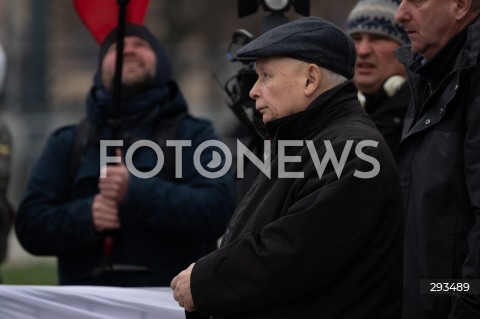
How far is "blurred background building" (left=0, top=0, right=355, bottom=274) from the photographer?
1924 cm

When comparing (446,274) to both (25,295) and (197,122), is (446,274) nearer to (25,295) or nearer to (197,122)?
(25,295)

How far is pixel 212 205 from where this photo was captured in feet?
18.3

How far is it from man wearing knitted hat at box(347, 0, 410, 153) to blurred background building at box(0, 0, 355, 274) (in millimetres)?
11501

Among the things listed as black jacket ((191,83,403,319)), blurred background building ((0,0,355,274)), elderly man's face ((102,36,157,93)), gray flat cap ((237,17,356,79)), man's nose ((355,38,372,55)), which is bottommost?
blurred background building ((0,0,355,274))

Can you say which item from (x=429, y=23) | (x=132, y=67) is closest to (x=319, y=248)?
(x=429, y=23)

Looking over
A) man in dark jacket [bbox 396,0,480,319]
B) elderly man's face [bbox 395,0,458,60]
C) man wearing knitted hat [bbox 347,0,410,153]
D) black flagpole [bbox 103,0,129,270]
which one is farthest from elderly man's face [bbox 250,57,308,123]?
black flagpole [bbox 103,0,129,270]

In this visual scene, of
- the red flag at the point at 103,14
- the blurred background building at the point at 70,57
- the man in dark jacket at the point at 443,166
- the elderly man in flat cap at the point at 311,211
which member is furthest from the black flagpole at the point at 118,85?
the blurred background building at the point at 70,57

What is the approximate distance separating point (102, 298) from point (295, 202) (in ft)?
4.09

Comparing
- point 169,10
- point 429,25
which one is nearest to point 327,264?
point 429,25

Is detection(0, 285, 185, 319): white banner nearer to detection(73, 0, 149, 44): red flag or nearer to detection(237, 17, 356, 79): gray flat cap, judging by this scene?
detection(237, 17, 356, 79): gray flat cap

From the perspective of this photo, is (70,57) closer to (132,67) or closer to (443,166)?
(132,67)

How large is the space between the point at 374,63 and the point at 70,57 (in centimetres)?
1758

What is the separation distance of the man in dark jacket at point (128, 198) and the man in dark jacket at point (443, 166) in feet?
4.70

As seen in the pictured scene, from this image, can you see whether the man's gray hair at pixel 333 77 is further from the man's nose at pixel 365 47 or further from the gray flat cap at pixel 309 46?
the man's nose at pixel 365 47
